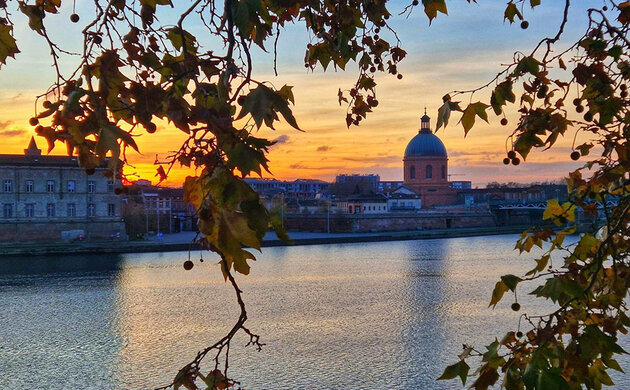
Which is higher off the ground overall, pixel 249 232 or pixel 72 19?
pixel 72 19

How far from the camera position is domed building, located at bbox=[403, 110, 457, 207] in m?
74.8

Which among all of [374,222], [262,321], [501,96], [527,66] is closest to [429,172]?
[374,222]

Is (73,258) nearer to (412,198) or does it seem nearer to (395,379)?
(395,379)

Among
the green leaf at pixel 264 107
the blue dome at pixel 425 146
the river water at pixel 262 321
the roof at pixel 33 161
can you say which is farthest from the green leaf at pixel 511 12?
the blue dome at pixel 425 146

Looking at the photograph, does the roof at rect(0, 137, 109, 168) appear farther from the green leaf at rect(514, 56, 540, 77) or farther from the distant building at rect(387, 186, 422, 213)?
the green leaf at rect(514, 56, 540, 77)

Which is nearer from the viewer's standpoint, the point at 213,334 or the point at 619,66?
Answer: the point at 619,66

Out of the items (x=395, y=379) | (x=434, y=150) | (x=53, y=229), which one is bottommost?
(x=395, y=379)

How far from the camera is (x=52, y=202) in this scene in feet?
122

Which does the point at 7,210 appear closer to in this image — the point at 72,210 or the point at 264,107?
the point at 72,210

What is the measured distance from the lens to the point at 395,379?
38.7 feet

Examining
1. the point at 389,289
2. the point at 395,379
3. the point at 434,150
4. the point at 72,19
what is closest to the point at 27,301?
the point at 389,289

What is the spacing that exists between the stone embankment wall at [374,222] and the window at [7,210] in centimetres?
2302

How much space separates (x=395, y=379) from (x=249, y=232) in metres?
11.3

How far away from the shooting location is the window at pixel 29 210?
120ft
